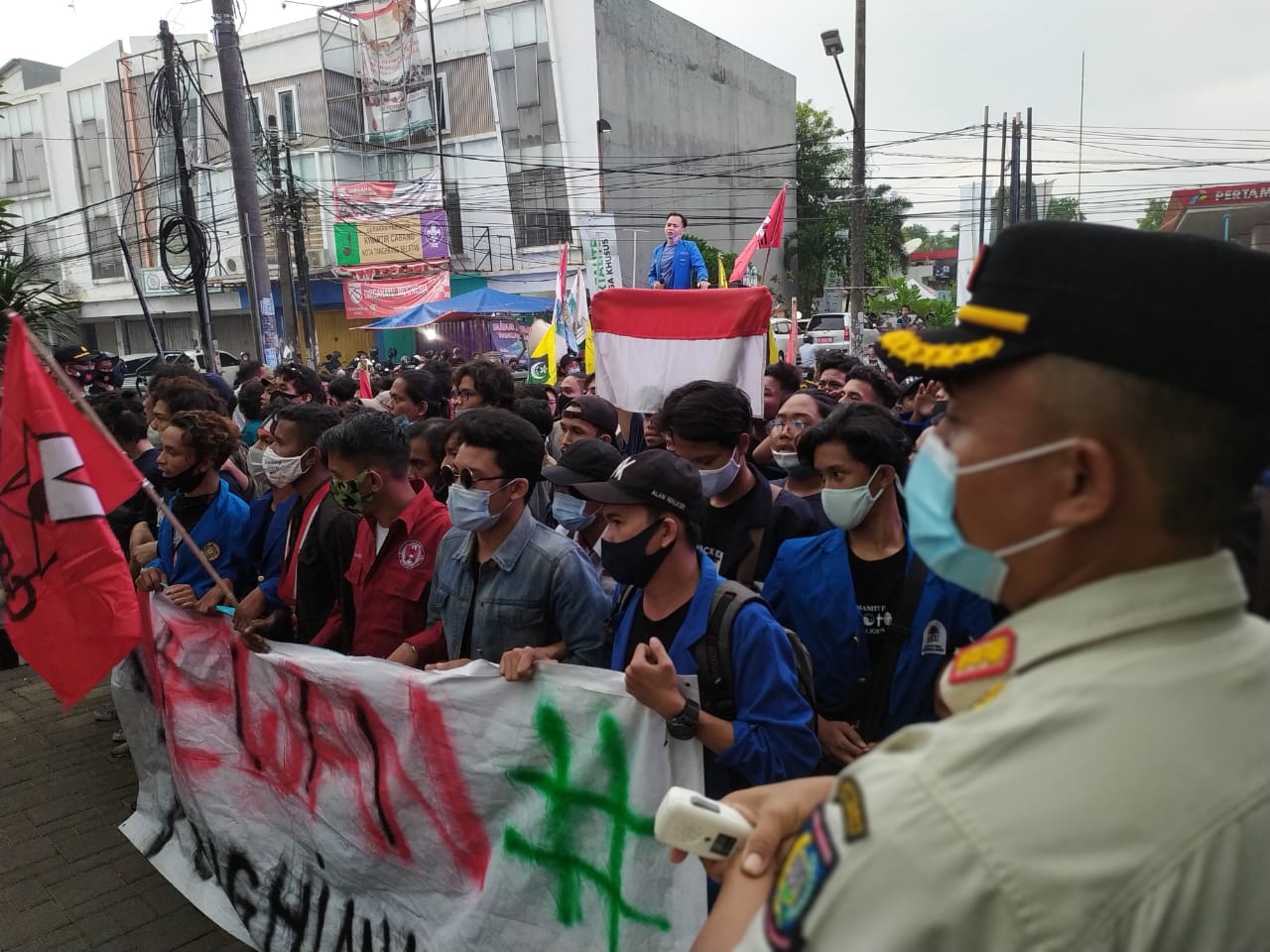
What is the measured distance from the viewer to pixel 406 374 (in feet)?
23.6

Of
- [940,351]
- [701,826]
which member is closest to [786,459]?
[701,826]

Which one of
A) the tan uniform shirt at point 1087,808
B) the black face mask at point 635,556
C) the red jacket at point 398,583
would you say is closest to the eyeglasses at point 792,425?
the red jacket at point 398,583

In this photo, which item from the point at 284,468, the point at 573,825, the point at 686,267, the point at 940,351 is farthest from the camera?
the point at 686,267

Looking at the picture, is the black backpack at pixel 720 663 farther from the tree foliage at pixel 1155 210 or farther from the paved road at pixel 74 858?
the tree foliage at pixel 1155 210

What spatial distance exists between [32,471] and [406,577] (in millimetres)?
1306

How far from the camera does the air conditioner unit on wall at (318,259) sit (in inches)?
1242

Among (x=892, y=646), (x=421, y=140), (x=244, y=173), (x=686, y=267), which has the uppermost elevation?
(x=421, y=140)

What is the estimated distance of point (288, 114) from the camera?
1275 inches

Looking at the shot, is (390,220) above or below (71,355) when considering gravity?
above

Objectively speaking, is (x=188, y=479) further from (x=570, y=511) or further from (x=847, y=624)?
(x=847, y=624)

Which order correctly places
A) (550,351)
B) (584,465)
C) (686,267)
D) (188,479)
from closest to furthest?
1. (584,465)
2. (188,479)
3. (550,351)
4. (686,267)

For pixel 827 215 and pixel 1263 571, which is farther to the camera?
pixel 827 215

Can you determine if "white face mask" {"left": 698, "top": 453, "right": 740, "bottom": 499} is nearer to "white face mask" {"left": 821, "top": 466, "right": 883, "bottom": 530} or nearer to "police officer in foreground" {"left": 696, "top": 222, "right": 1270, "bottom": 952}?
"white face mask" {"left": 821, "top": 466, "right": 883, "bottom": 530}

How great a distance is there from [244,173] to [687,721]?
41.3ft
